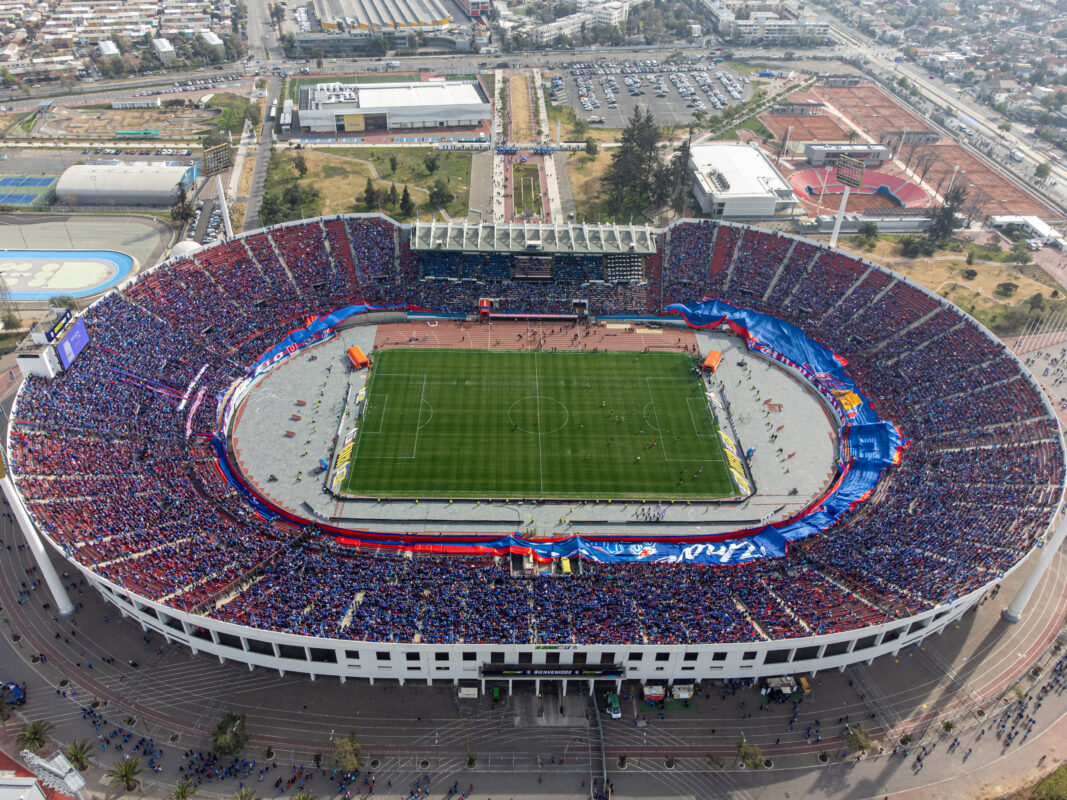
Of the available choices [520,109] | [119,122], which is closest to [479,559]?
[520,109]

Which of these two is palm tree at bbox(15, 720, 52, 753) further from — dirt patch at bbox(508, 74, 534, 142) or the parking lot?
the parking lot

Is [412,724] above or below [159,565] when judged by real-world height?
below

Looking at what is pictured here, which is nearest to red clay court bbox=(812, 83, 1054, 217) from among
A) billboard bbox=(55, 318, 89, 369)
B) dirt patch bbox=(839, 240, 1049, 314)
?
dirt patch bbox=(839, 240, 1049, 314)

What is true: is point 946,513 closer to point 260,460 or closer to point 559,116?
point 260,460

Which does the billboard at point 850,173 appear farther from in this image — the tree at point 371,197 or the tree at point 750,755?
the tree at point 750,755

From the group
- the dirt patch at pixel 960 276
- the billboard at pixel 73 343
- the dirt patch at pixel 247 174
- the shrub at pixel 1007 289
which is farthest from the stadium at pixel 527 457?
the dirt patch at pixel 247 174

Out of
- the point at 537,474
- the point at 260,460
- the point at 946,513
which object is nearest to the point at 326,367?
the point at 260,460

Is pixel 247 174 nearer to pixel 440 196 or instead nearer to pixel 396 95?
pixel 440 196
